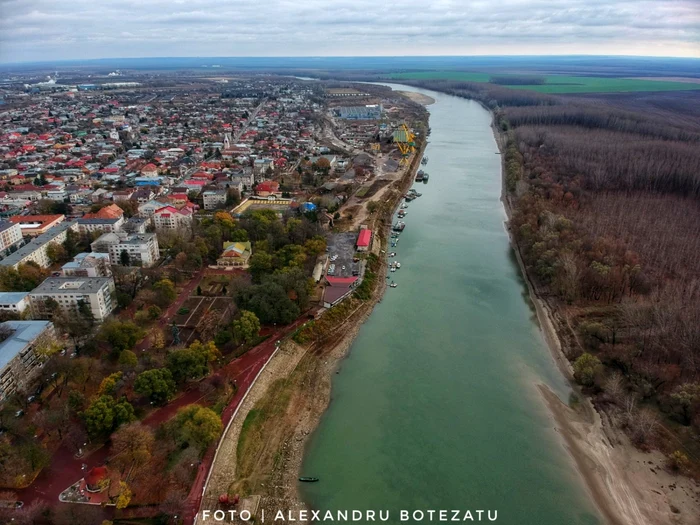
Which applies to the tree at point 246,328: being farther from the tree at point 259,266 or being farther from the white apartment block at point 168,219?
the white apartment block at point 168,219

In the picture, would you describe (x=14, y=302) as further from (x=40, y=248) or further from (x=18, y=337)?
(x=40, y=248)

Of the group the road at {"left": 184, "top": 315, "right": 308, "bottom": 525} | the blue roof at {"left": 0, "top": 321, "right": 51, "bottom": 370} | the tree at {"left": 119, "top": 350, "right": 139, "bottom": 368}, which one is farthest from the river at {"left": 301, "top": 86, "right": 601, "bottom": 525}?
the blue roof at {"left": 0, "top": 321, "right": 51, "bottom": 370}

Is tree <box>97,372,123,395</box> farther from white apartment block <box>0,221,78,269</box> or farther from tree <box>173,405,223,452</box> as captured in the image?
white apartment block <box>0,221,78,269</box>

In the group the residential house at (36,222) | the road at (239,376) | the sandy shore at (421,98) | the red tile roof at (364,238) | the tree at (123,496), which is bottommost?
the road at (239,376)

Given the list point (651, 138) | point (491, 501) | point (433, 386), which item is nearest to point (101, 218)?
point (433, 386)

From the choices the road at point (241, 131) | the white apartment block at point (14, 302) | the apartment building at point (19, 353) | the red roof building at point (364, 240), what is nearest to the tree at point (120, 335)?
the apartment building at point (19, 353)

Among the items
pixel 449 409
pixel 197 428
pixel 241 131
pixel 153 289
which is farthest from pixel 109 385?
pixel 241 131

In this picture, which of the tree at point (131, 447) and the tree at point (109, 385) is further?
the tree at point (109, 385)
